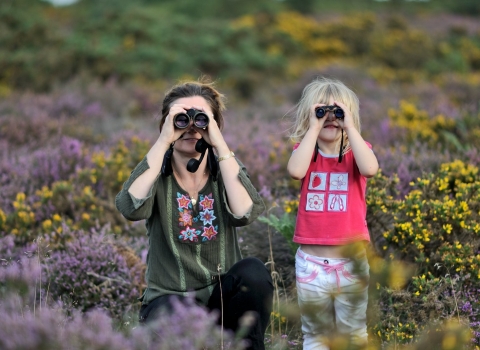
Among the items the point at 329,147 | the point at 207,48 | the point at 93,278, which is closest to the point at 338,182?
the point at 329,147

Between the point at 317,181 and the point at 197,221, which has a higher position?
the point at 317,181

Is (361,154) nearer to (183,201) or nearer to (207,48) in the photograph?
(183,201)

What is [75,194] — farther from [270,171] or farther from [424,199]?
[424,199]

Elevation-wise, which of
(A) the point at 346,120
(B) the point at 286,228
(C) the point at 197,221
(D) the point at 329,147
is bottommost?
(B) the point at 286,228

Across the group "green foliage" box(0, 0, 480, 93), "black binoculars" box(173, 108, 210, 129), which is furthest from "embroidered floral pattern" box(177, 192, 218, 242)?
"green foliage" box(0, 0, 480, 93)

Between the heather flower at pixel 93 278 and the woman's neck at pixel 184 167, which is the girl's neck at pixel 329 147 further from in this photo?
the heather flower at pixel 93 278

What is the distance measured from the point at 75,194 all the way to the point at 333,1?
2909 cm

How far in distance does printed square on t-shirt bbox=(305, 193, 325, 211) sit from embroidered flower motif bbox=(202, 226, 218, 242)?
49 centimetres

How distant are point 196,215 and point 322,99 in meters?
0.89

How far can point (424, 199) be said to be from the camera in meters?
4.17

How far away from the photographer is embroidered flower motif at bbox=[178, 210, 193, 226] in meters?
3.22

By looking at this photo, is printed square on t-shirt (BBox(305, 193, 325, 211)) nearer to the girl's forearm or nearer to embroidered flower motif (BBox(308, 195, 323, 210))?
embroidered flower motif (BBox(308, 195, 323, 210))

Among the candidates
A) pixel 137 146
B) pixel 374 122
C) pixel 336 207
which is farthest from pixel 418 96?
pixel 336 207

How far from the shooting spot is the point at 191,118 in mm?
3100
